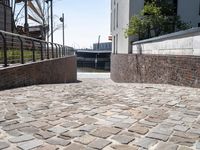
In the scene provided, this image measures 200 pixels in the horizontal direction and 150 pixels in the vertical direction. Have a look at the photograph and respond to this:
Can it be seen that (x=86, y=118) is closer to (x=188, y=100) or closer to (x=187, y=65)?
(x=188, y=100)

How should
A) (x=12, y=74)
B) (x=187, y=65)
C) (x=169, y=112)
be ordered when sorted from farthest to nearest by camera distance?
(x=187, y=65), (x=12, y=74), (x=169, y=112)

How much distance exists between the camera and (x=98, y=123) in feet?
14.0

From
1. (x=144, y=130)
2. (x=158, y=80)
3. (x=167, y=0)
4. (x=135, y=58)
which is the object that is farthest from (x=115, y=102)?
(x=167, y=0)

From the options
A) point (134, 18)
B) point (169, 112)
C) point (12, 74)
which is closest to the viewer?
point (169, 112)

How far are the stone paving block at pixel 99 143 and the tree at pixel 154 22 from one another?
50.6 ft

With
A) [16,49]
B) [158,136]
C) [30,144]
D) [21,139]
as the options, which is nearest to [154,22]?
[16,49]

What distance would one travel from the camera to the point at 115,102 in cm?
589

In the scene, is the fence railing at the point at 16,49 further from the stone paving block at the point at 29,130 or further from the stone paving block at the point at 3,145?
the stone paving block at the point at 3,145

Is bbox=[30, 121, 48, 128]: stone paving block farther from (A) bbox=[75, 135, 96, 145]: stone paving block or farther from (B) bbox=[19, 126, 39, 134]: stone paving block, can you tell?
(A) bbox=[75, 135, 96, 145]: stone paving block

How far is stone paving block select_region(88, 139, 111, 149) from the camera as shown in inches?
133

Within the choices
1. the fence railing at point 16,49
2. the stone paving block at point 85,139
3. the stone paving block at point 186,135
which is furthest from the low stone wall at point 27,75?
the stone paving block at point 186,135

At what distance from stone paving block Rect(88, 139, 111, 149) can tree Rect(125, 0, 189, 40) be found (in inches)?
607

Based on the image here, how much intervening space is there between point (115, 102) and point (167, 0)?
54.9 ft

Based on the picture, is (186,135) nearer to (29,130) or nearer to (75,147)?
(75,147)
